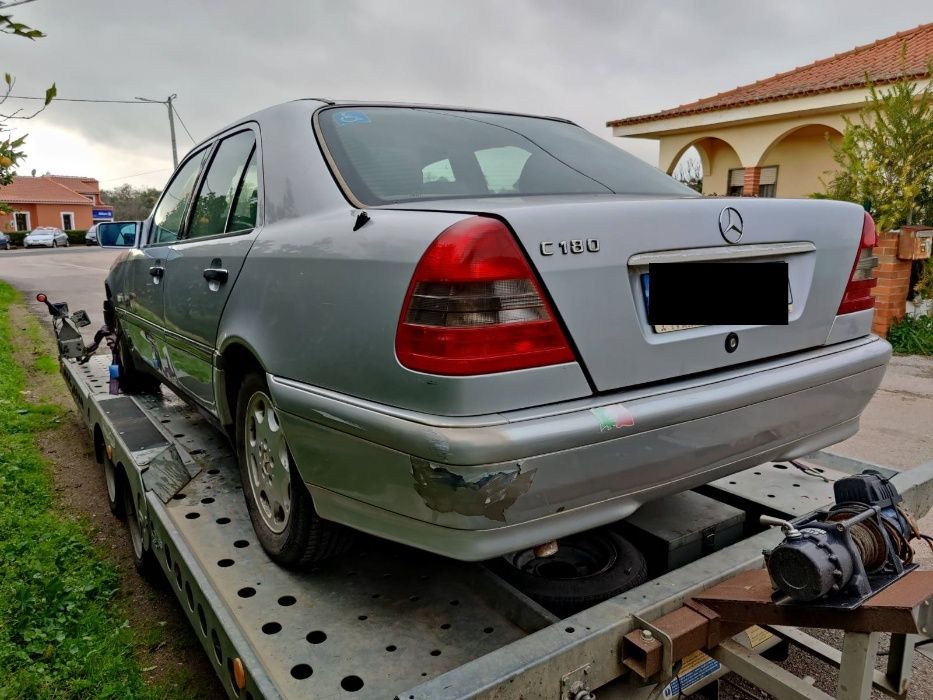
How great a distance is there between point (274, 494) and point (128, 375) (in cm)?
286

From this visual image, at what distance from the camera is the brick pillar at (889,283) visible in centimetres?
851

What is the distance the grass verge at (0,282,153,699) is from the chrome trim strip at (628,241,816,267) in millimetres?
2100

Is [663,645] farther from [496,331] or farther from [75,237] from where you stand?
[75,237]

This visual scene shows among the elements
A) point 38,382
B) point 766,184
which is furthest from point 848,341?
point 766,184

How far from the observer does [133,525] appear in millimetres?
3211

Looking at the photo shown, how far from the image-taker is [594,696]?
159 centimetres

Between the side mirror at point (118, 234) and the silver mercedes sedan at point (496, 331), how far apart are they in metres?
2.07

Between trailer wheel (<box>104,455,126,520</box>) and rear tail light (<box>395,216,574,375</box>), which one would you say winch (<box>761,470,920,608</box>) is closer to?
rear tail light (<box>395,216,574,375</box>)

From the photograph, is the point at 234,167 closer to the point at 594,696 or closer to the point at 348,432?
the point at 348,432

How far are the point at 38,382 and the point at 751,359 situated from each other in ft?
23.3

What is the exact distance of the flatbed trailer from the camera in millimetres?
1548

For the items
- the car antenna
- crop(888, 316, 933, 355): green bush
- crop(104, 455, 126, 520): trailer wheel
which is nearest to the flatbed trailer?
crop(104, 455, 126, 520): trailer wheel

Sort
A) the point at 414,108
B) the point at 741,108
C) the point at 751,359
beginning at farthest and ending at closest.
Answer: the point at 741,108, the point at 414,108, the point at 751,359

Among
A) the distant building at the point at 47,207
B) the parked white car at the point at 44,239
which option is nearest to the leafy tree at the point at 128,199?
the distant building at the point at 47,207
